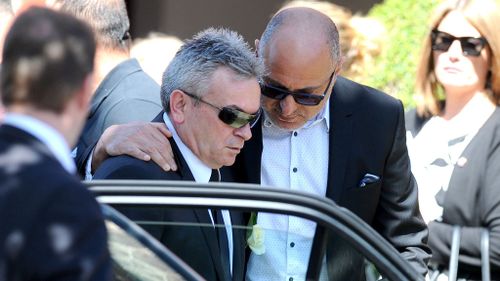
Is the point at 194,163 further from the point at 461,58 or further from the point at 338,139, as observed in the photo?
the point at 461,58

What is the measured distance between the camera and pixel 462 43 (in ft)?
20.0

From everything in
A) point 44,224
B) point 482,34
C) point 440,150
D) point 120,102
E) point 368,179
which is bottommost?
point 440,150

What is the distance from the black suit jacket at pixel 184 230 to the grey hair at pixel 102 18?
166 cm

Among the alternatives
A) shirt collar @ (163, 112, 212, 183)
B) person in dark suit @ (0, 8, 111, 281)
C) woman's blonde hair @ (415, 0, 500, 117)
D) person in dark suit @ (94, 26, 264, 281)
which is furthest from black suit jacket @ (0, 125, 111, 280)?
woman's blonde hair @ (415, 0, 500, 117)

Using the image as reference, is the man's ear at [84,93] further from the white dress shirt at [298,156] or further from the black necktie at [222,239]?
the white dress shirt at [298,156]

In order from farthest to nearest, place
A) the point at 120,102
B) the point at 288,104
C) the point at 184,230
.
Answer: the point at 120,102 < the point at 288,104 < the point at 184,230

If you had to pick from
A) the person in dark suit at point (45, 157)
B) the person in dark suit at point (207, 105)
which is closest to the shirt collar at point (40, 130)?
the person in dark suit at point (45, 157)

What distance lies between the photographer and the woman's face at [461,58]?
6.07m

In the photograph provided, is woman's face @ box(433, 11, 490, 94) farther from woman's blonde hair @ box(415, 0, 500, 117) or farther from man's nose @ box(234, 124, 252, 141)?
man's nose @ box(234, 124, 252, 141)

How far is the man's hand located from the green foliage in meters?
3.53

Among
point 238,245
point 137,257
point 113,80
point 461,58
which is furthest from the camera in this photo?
point 461,58

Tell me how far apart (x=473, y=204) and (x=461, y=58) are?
80 cm

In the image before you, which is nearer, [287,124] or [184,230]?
[184,230]

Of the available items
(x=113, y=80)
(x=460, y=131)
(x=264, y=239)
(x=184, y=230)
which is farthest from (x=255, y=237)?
(x=460, y=131)
